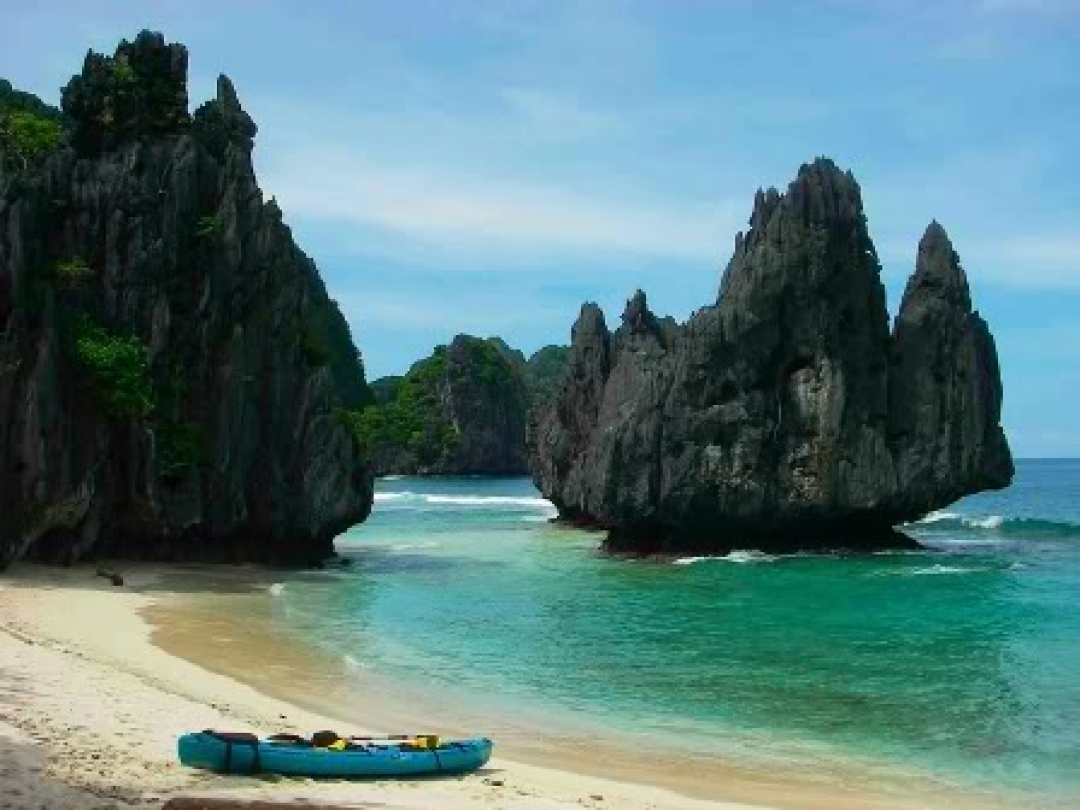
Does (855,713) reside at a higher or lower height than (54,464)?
lower

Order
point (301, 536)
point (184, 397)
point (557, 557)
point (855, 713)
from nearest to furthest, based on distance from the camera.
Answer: point (855, 713), point (184, 397), point (301, 536), point (557, 557)

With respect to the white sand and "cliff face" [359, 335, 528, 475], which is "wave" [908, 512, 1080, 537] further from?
"cliff face" [359, 335, 528, 475]

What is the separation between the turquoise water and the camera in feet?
66.4

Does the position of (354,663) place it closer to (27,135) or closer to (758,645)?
(758,645)

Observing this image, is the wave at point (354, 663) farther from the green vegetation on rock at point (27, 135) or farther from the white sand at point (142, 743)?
the green vegetation on rock at point (27, 135)

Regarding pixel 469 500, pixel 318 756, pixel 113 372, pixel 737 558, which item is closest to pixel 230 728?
pixel 318 756

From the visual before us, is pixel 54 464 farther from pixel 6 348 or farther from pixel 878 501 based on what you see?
pixel 878 501

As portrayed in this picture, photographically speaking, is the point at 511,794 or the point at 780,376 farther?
the point at 780,376

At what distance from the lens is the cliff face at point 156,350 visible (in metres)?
37.2

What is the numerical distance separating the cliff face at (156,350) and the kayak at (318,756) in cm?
2297

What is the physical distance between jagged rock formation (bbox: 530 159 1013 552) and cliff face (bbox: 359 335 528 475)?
12482cm

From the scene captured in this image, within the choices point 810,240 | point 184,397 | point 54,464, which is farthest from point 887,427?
point 54,464

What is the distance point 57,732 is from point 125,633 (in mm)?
11876

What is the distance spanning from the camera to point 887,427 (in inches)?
2290
